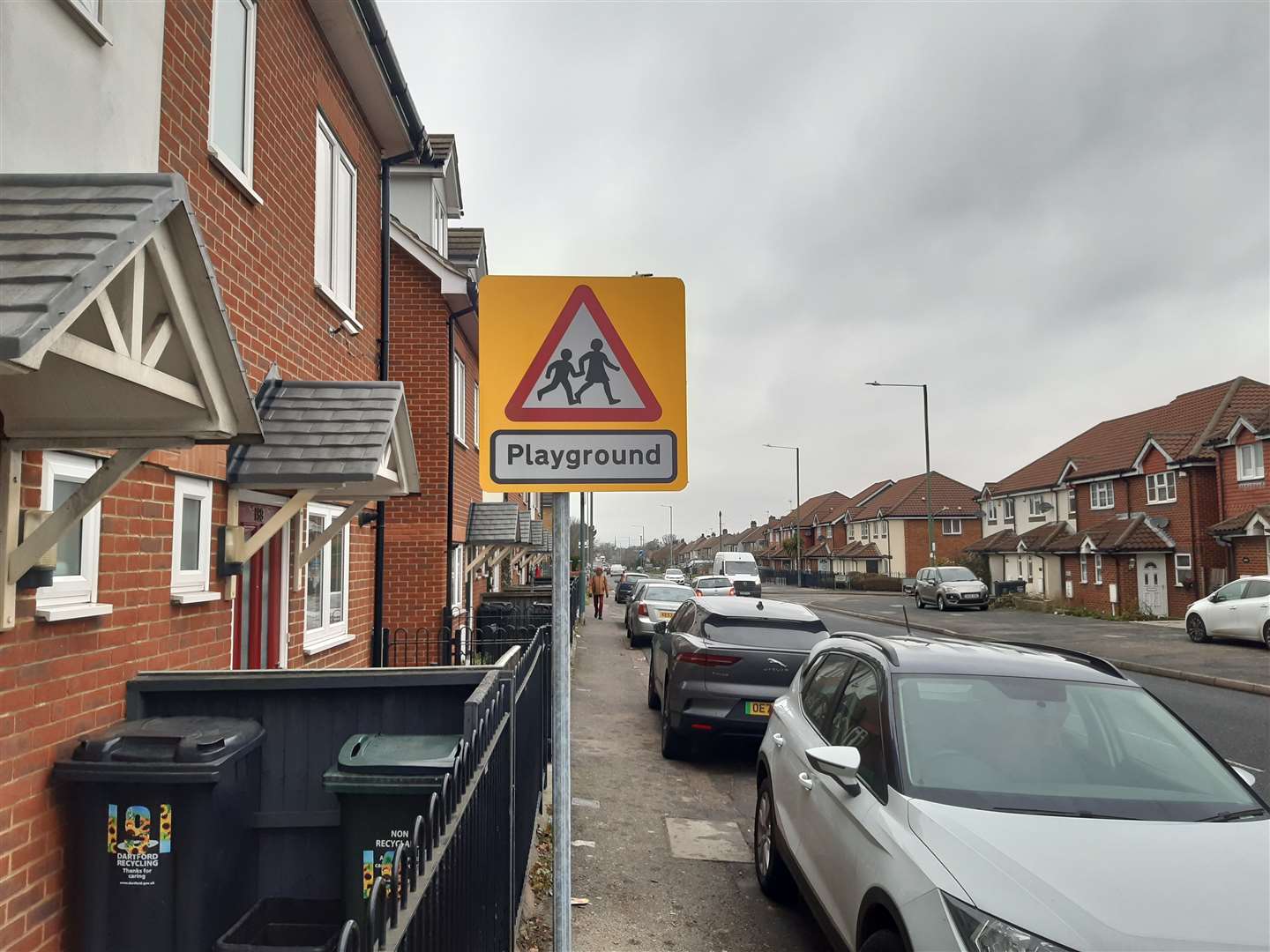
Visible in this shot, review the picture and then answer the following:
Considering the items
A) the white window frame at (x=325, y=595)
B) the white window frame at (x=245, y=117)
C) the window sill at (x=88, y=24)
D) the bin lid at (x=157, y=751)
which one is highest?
the white window frame at (x=245, y=117)

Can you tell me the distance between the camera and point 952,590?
34938mm

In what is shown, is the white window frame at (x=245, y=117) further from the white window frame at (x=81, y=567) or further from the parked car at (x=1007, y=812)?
the parked car at (x=1007, y=812)

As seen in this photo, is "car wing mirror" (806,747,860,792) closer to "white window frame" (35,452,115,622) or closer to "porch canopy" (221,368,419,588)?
"porch canopy" (221,368,419,588)

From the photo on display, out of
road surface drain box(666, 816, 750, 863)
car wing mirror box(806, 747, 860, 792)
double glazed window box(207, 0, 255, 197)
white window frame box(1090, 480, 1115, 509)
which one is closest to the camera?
car wing mirror box(806, 747, 860, 792)

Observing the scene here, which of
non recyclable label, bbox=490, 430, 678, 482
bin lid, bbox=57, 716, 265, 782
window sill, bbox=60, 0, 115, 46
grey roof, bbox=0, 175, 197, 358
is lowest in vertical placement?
bin lid, bbox=57, 716, 265, 782

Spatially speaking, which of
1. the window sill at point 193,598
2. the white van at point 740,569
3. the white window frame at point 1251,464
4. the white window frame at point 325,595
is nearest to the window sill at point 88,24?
the window sill at point 193,598

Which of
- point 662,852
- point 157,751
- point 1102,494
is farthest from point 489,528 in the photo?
point 1102,494

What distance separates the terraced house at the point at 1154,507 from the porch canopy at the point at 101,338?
3164cm

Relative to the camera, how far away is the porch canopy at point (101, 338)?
7.86 feet

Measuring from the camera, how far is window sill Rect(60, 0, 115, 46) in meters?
3.71

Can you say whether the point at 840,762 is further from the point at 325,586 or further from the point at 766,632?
the point at 325,586

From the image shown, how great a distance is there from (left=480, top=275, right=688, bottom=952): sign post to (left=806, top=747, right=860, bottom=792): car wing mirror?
1345 mm

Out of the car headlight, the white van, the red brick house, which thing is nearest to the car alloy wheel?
the white van

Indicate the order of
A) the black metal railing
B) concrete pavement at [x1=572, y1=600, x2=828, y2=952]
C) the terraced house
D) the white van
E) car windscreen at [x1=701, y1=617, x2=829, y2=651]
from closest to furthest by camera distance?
the black metal railing, concrete pavement at [x1=572, y1=600, x2=828, y2=952], car windscreen at [x1=701, y1=617, x2=829, y2=651], the terraced house, the white van
